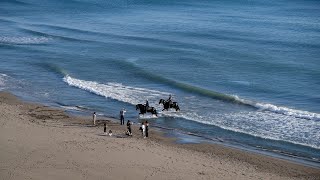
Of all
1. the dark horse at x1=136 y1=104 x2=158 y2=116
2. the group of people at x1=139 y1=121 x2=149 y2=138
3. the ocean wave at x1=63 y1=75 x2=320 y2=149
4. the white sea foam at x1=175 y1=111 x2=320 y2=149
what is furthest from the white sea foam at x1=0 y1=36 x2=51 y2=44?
the group of people at x1=139 y1=121 x2=149 y2=138

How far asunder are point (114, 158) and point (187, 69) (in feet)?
69.0

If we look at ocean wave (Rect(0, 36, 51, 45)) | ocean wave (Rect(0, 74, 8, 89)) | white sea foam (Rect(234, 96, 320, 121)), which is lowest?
white sea foam (Rect(234, 96, 320, 121))

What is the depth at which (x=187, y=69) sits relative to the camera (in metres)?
43.2

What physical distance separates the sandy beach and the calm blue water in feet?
7.55

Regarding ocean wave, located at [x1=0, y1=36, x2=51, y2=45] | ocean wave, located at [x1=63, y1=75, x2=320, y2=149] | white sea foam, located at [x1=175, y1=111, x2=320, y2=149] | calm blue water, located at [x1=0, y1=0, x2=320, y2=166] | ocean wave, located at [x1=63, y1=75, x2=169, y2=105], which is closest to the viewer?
white sea foam, located at [x1=175, y1=111, x2=320, y2=149]

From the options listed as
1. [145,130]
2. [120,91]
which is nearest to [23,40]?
[120,91]

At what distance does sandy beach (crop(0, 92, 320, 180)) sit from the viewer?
851 inches

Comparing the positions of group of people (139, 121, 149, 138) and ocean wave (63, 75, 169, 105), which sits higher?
ocean wave (63, 75, 169, 105)

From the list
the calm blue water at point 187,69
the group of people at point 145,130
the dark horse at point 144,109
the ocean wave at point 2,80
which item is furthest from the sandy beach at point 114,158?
the ocean wave at point 2,80

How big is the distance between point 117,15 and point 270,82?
41086 mm

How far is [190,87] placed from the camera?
124 ft

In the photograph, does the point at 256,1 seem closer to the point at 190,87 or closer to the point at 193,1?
the point at 193,1

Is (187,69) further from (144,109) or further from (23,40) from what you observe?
(23,40)

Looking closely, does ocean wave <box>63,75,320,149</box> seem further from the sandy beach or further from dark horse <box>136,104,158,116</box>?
Answer: the sandy beach
